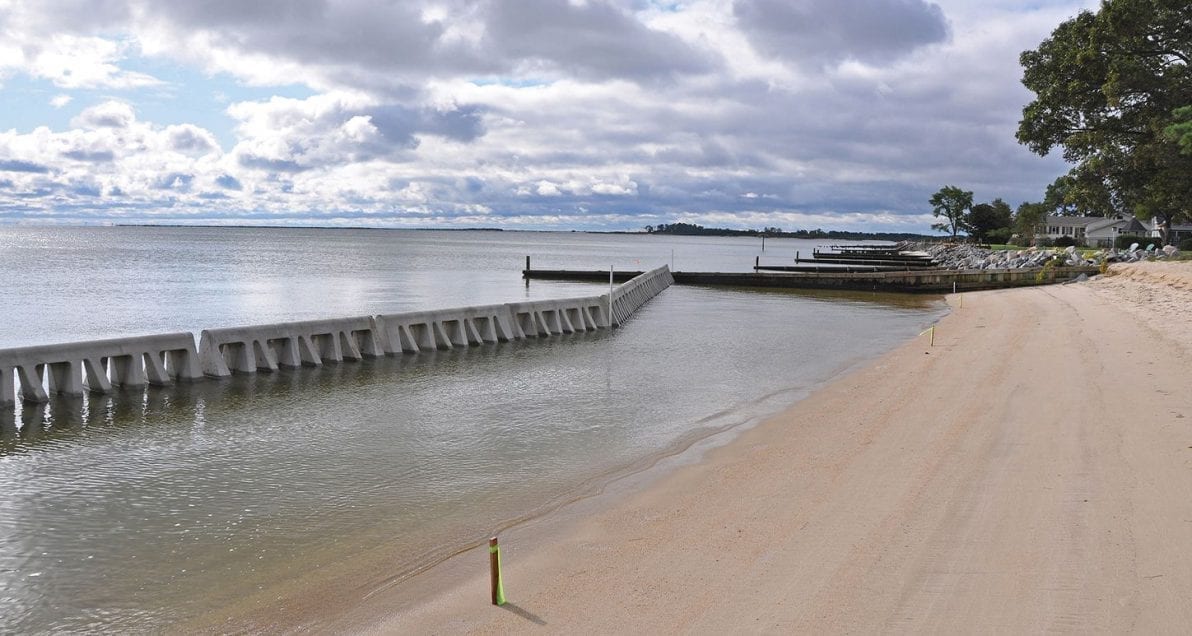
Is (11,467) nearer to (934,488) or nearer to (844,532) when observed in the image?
(844,532)

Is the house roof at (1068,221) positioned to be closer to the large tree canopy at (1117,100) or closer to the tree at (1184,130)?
the large tree canopy at (1117,100)

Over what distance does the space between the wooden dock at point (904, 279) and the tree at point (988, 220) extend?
9646 cm

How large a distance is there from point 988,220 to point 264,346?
15058 centimetres

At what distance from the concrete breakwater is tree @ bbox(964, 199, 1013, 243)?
135m

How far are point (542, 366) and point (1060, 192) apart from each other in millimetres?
150501

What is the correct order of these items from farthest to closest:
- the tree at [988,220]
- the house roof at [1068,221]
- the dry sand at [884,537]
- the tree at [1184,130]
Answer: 1. the tree at [988,220]
2. the house roof at [1068,221]
3. the tree at [1184,130]
4. the dry sand at [884,537]

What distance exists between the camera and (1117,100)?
3606 centimetres

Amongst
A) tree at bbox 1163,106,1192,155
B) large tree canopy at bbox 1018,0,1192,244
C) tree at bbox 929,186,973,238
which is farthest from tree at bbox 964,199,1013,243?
tree at bbox 1163,106,1192,155

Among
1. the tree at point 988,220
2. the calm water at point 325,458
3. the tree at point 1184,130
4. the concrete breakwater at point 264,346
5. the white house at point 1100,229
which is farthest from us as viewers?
the tree at point 988,220

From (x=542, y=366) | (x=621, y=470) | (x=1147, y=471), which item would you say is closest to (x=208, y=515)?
(x=621, y=470)

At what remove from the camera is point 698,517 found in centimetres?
914

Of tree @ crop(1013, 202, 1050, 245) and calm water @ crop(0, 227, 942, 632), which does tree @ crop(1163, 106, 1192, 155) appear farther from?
tree @ crop(1013, 202, 1050, 245)

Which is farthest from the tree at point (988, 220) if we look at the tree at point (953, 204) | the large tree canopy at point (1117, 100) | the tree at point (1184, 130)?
the tree at point (1184, 130)

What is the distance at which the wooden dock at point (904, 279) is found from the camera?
5478cm
